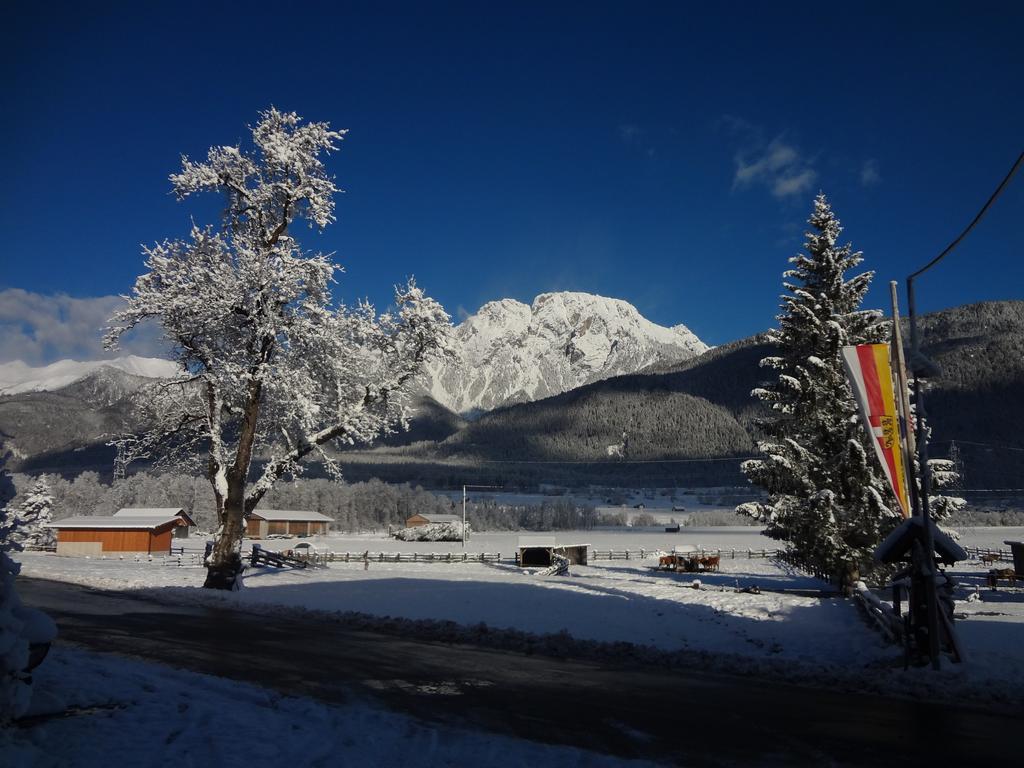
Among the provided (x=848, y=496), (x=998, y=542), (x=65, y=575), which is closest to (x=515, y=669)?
(x=848, y=496)

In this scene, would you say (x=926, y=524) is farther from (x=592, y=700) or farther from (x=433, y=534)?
(x=433, y=534)

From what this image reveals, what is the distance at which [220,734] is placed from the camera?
6660mm

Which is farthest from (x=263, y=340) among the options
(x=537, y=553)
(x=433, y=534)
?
(x=433, y=534)

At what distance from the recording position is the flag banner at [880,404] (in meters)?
15.1

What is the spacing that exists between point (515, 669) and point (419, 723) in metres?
4.39

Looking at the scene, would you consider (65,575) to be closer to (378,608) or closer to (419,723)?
(378,608)

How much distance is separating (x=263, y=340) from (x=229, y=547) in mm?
7753

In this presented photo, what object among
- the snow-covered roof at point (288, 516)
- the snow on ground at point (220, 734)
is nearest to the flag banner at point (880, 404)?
the snow on ground at point (220, 734)

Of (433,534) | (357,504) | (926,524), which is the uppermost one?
(926,524)

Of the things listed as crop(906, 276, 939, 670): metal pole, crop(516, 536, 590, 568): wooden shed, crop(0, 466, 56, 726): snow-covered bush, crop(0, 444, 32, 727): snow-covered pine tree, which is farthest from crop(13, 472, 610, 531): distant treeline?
crop(0, 444, 32, 727): snow-covered pine tree

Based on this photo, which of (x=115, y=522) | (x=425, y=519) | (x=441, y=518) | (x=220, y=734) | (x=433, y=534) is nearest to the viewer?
(x=220, y=734)

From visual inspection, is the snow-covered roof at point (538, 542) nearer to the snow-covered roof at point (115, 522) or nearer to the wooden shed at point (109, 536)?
the wooden shed at point (109, 536)

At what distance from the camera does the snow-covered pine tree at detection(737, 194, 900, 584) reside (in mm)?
24734

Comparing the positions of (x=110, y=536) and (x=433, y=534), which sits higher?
(x=110, y=536)
